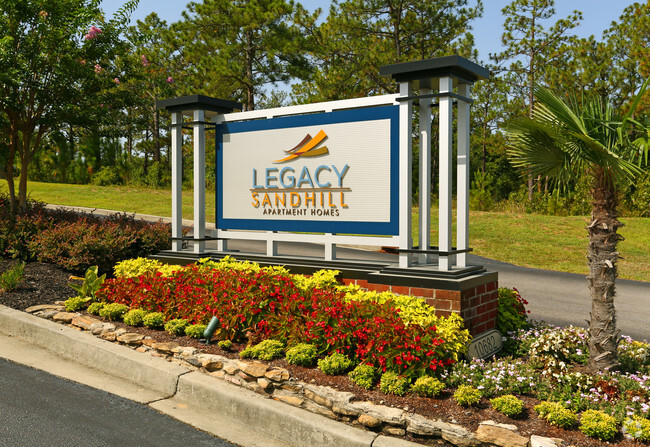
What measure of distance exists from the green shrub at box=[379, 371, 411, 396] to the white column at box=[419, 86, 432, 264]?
1.92 meters

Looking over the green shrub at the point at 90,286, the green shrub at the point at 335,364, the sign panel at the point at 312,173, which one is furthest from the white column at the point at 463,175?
the green shrub at the point at 90,286

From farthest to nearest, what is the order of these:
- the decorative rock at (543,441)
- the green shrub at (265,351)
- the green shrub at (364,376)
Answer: the green shrub at (265,351), the green shrub at (364,376), the decorative rock at (543,441)

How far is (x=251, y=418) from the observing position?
4426mm

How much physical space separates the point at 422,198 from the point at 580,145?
180 centimetres

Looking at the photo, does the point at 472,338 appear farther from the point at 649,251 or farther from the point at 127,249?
the point at 649,251

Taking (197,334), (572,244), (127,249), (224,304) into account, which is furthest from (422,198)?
(572,244)

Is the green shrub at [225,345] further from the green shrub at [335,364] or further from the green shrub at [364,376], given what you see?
the green shrub at [364,376]

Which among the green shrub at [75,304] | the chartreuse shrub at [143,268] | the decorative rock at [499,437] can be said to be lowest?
the decorative rock at [499,437]

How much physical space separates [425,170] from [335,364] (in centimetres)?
242

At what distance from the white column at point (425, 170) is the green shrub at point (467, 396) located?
2.08 meters

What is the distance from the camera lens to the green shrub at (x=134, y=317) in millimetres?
6434

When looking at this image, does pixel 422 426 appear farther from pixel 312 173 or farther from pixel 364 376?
pixel 312 173

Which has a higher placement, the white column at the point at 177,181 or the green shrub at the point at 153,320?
the white column at the point at 177,181

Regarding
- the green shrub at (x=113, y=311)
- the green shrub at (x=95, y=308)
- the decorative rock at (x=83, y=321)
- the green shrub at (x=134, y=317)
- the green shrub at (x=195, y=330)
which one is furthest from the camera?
the green shrub at (x=95, y=308)
